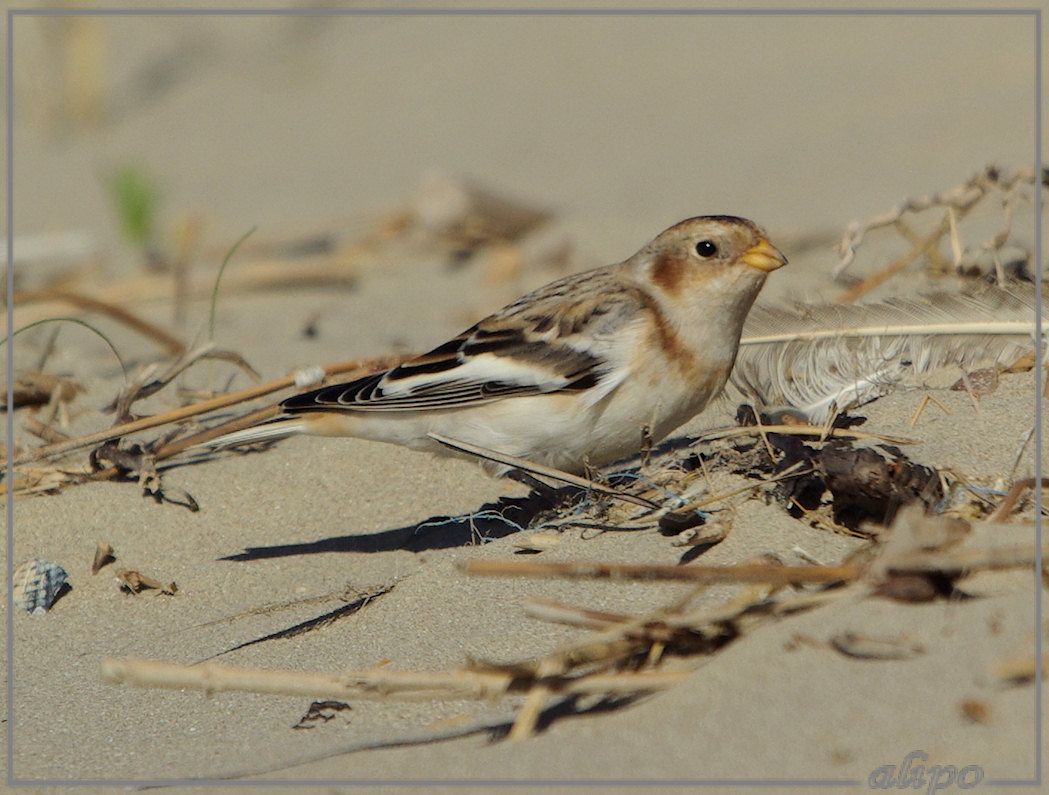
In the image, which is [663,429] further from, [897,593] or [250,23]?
[250,23]

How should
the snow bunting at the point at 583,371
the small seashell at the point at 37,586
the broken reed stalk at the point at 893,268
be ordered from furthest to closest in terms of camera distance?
1. the broken reed stalk at the point at 893,268
2. the snow bunting at the point at 583,371
3. the small seashell at the point at 37,586

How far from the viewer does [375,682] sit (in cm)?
206

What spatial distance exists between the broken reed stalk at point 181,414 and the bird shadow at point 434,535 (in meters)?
0.53

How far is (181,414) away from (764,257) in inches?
74.1

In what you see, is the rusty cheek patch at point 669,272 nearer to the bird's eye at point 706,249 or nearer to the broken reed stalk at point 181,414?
the bird's eye at point 706,249

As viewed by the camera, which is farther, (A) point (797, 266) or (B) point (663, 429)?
(A) point (797, 266)

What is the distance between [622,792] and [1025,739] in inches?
24.3

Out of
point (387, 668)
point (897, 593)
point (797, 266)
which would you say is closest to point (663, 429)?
point (387, 668)

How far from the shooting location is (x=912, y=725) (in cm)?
183

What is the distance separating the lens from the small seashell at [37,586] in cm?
326

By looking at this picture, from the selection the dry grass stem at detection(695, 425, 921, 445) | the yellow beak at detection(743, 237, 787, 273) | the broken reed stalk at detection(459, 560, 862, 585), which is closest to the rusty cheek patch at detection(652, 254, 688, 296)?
the yellow beak at detection(743, 237, 787, 273)

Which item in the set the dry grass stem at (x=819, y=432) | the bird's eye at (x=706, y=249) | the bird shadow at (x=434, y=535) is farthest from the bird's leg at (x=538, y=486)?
the bird's eye at (x=706, y=249)

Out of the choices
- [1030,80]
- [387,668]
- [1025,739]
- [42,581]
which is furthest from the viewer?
[1030,80]

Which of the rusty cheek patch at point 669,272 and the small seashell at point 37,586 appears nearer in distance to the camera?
the small seashell at point 37,586
